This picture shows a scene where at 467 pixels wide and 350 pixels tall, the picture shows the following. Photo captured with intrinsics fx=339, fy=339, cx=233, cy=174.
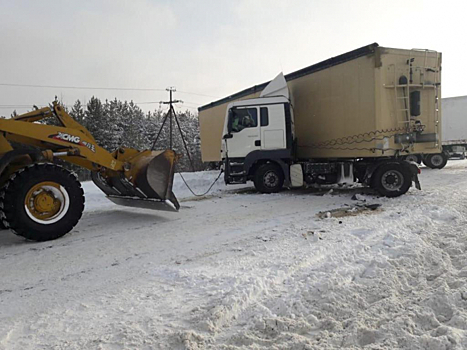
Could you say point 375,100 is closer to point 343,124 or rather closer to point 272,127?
point 343,124

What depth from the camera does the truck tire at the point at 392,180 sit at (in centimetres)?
864

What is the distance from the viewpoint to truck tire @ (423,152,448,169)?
699 inches

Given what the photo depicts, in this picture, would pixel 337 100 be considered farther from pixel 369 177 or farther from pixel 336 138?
pixel 369 177

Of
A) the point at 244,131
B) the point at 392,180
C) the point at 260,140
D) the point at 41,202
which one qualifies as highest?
the point at 244,131

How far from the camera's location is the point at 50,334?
257cm

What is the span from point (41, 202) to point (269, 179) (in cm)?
640

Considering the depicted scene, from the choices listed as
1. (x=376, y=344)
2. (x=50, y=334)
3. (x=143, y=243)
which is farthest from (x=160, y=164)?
(x=376, y=344)

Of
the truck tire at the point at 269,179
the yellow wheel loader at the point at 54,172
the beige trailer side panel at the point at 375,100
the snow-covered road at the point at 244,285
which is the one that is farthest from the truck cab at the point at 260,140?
the snow-covered road at the point at 244,285

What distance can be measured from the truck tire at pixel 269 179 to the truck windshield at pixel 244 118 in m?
1.39

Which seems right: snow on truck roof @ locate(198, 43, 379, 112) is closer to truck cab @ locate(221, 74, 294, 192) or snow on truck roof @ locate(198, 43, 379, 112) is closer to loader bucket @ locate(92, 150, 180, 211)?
truck cab @ locate(221, 74, 294, 192)

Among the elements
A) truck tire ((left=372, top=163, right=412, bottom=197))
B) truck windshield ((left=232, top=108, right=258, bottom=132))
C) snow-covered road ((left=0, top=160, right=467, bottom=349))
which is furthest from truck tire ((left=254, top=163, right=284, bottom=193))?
snow-covered road ((left=0, top=160, right=467, bottom=349))

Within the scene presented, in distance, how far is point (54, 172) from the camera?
533cm

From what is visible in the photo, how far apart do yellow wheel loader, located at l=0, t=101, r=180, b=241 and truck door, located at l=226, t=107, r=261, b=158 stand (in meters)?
3.62

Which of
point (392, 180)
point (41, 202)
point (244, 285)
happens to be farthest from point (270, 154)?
point (244, 285)
